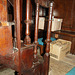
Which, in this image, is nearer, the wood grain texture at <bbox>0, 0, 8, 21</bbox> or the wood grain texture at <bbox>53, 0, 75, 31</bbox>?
the wood grain texture at <bbox>0, 0, 8, 21</bbox>

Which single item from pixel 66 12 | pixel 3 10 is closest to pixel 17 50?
pixel 3 10

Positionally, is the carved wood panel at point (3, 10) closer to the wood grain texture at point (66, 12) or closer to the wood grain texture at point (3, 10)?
the wood grain texture at point (3, 10)

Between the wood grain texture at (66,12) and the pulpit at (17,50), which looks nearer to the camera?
the pulpit at (17,50)

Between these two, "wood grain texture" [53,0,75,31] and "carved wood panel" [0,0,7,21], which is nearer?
"carved wood panel" [0,0,7,21]

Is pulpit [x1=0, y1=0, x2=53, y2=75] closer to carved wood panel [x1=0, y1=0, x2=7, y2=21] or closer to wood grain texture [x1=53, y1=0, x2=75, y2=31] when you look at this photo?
carved wood panel [x1=0, y1=0, x2=7, y2=21]

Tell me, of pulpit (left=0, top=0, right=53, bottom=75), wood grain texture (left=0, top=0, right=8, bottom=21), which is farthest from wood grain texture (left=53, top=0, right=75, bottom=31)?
wood grain texture (left=0, top=0, right=8, bottom=21)

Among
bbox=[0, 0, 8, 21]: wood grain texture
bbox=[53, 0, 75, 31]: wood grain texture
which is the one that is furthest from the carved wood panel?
bbox=[53, 0, 75, 31]: wood grain texture

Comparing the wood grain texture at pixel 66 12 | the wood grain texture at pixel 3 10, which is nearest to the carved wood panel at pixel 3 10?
the wood grain texture at pixel 3 10

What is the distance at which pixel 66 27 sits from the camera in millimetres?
3398

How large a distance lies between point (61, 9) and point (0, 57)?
3244 millimetres

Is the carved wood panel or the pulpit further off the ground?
the carved wood panel

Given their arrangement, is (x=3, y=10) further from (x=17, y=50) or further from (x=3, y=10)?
(x=17, y=50)

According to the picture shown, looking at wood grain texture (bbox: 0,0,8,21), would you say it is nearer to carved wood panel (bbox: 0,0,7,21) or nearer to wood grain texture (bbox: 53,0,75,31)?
carved wood panel (bbox: 0,0,7,21)

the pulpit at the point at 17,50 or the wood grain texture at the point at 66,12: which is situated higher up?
the wood grain texture at the point at 66,12
